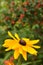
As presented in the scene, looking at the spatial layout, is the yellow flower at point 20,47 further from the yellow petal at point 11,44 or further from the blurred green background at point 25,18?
the blurred green background at point 25,18

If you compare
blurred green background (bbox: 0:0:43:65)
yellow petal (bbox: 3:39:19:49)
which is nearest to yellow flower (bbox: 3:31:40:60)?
yellow petal (bbox: 3:39:19:49)

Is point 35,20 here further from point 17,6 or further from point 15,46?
point 15,46

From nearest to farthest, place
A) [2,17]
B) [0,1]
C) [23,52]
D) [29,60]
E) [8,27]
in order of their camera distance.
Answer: [23,52] < [29,60] < [8,27] < [2,17] < [0,1]

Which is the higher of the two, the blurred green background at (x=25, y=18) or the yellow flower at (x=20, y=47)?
the yellow flower at (x=20, y=47)

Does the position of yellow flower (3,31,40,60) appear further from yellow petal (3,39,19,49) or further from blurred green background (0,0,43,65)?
blurred green background (0,0,43,65)

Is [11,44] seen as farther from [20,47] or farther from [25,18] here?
[25,18]

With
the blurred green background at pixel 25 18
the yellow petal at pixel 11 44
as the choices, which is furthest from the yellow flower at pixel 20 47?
the blurred green background at pixel 25 18

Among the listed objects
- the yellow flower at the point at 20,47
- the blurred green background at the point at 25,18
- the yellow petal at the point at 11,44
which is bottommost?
the blurred green background at the point at 25,18

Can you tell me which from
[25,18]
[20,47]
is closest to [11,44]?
[20,47]

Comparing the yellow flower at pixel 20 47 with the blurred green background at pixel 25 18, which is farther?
the blurred green background at pixel 25 18

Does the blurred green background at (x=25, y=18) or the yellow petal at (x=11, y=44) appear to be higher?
the yellow petal at (x=11, y=44)

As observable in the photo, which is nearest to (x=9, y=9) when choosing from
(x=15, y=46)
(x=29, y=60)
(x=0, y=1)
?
(x=29, y=60)
